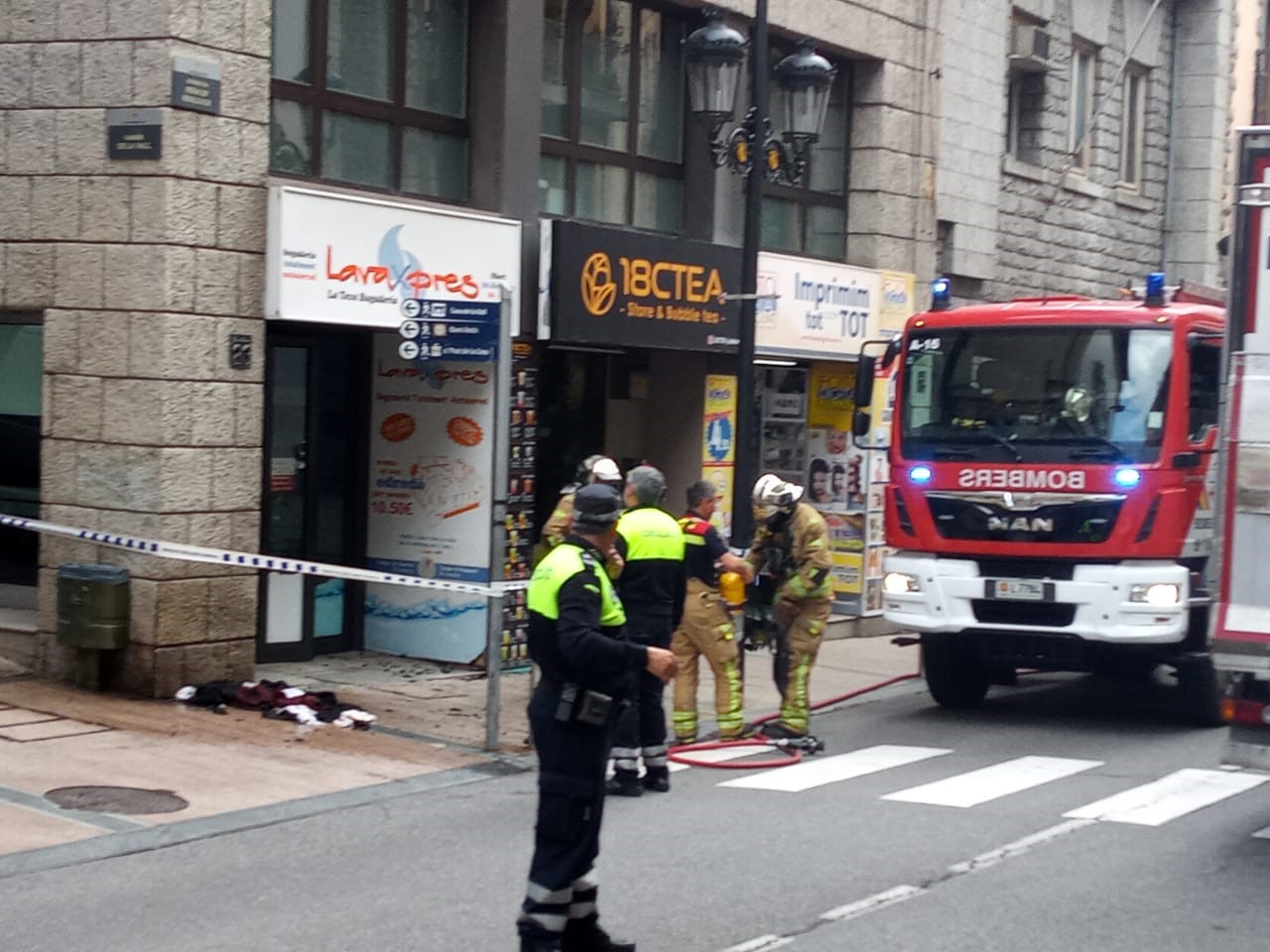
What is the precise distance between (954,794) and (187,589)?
531 centimetres

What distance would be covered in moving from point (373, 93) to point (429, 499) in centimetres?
327

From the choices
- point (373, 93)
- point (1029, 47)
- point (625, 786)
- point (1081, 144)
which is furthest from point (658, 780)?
point (1081, 144)

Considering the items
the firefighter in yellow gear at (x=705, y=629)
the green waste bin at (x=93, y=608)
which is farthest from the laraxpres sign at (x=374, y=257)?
the green waste bin at (x=93, y=608)

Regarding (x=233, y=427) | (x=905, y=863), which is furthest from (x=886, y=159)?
(x=905, y=863)

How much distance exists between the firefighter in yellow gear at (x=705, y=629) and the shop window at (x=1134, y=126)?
51.6 ft

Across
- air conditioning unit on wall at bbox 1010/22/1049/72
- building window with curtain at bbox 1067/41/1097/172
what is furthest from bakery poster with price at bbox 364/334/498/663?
building window with curtain at bbox 1067/41/1097/172

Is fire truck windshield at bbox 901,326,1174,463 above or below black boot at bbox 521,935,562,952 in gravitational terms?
above

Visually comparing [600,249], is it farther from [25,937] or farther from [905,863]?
[25,937]

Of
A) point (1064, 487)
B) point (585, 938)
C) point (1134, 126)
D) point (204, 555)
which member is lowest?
point (585, 938)

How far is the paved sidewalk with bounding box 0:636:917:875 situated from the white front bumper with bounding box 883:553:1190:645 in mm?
1756

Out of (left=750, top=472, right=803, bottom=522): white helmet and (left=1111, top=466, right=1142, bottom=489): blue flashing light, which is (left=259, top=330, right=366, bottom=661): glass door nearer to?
(left=750, top=472, right=803, bottom=522): white helmet

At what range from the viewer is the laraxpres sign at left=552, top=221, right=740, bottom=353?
584 inches

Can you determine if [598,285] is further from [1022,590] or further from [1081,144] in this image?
[1081,144]

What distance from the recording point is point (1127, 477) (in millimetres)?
12719
